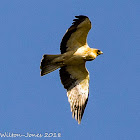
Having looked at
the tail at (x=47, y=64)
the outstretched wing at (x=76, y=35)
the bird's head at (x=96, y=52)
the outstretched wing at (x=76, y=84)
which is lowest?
the outstretched wing at (x=76, y=84)

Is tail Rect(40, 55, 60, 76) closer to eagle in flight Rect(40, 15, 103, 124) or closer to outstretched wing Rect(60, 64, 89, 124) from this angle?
eagle in flight Rect(40, 15, 103, 124)

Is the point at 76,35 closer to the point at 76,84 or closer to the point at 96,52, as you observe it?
the point at 96,52

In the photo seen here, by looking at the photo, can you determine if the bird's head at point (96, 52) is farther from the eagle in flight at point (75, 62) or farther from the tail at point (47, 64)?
the tail at point (47, 64)

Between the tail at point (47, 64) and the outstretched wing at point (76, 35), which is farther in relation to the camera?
the tail at point (47, 64)

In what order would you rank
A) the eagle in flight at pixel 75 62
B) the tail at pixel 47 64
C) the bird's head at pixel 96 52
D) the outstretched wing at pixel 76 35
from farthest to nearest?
the bird's head at pixel 96 52 < the tail at pixel 47 64 < the eagle in flight at pixel 75 62 < the outstretched wing at pixel 76 35

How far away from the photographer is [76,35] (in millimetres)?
15047

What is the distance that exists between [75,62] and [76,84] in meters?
0.84

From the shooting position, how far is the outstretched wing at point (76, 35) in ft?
48.1

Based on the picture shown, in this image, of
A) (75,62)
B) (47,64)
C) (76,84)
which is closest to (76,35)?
(75,62)

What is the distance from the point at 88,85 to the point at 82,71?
52cm

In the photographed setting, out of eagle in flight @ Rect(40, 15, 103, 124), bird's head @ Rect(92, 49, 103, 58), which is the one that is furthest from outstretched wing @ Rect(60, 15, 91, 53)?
bird's head @ Rect(92, 49, 103, 58)

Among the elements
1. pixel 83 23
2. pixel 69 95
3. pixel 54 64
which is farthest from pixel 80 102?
pixel 83 23

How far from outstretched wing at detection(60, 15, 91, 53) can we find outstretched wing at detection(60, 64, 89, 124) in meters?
0.72

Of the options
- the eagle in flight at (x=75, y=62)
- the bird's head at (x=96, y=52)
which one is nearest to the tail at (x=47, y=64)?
the eagle in flight at (x=75, y=62)
